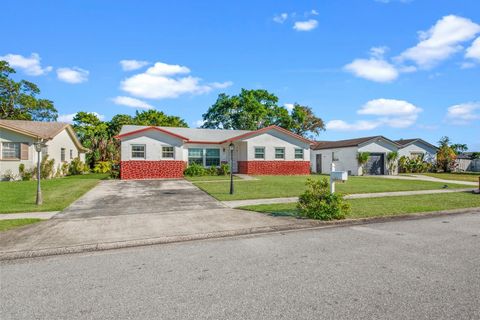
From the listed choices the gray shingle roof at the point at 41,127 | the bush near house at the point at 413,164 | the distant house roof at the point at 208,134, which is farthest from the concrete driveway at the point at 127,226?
the bush near house at the point at 413,164

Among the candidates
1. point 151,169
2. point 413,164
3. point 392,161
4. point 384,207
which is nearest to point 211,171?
point 151,169

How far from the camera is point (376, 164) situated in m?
30.7

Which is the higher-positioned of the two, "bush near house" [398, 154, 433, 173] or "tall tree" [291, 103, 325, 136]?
"tall tree" [291, 103, 325, 136]

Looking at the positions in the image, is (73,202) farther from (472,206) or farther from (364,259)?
(472,206)

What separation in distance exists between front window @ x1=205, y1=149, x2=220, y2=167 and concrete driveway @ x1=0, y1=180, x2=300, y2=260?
16.0 m

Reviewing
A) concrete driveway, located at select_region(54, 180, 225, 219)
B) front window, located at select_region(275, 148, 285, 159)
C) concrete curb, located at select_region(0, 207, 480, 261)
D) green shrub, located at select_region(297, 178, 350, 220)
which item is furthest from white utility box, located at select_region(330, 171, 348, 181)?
front window, located at select_region(275, 148, 285, 159)

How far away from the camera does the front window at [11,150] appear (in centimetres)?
2025

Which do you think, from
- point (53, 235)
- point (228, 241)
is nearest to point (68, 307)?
point (228, 241)

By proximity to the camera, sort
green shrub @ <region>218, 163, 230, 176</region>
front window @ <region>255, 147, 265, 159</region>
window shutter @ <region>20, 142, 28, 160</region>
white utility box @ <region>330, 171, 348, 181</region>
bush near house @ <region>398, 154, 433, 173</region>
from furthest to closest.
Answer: bush near house @ <region>398, 154, 433, 173</region>
front window @ <region>255, 147, 265, 159</region>
green shrub @ <region>218, 163, 230, 176</region>
window shutter @ <region>20, 142, 28, 160</region>
white utility box @ <region>330, 171, 348, 181</region>

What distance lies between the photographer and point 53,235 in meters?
6.51

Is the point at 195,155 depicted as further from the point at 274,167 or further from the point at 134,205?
the point at 134,205

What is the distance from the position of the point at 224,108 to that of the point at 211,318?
49.4m

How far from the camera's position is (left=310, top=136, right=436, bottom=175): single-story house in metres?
30.1

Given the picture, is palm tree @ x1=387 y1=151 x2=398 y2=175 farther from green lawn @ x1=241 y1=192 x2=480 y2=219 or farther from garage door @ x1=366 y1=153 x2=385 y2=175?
green lawn @ x1=241 y1=192 x2=480 y2=219
